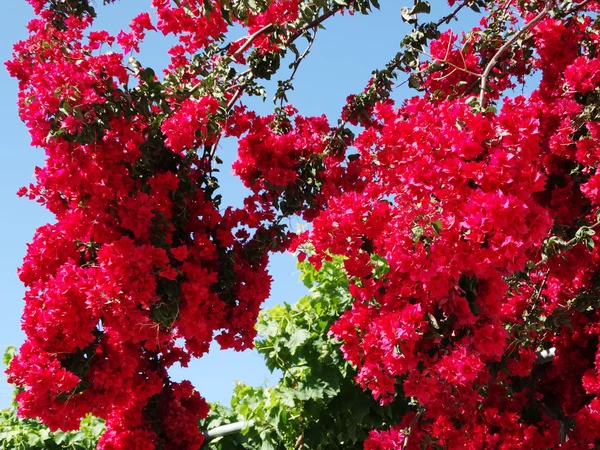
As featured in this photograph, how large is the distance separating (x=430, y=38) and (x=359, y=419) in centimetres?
244

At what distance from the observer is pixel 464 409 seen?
3674mm

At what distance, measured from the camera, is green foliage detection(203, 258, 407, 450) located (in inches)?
185

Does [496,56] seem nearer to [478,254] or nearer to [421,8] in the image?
[421,8]

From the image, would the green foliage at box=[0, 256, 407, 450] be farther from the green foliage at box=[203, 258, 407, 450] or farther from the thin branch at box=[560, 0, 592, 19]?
the thin branch at box=[560, 0, 592, 19]

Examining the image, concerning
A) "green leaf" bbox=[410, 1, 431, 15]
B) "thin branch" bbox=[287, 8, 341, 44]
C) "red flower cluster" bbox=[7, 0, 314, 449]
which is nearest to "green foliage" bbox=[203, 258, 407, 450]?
"red flower cluster" bbox=[7, 0, 314, 449]

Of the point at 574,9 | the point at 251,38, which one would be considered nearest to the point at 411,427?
the point at 251,38

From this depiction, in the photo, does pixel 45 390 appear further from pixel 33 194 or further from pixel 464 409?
pixel 464 409

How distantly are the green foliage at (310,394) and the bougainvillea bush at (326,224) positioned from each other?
65cm

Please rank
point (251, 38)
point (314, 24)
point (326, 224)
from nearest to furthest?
point (326, 224), point (251, 38), point (314, 24)

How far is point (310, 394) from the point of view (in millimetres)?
4625

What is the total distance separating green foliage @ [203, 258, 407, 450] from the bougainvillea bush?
0.65m

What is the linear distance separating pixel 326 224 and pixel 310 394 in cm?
155

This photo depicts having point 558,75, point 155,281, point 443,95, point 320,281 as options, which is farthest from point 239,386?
point 558,75

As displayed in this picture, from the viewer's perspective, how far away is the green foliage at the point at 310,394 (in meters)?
4.70
